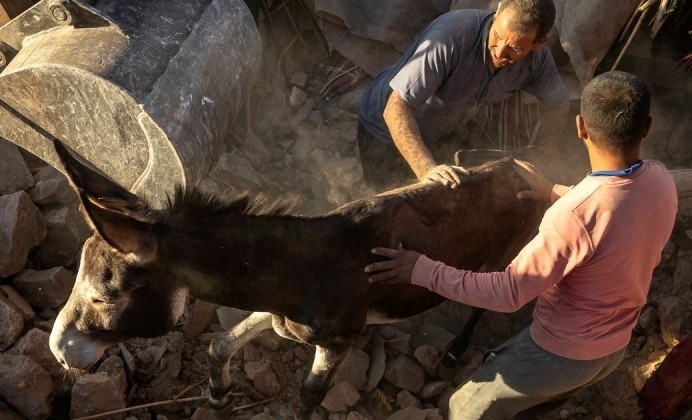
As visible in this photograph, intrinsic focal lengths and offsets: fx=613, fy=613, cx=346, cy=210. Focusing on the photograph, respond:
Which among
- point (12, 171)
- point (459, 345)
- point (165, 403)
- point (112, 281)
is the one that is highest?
point (112, 281)

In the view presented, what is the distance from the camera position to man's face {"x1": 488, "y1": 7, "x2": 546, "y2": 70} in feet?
11.3

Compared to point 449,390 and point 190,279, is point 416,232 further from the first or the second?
point 449,390

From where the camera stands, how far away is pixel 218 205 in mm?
2801

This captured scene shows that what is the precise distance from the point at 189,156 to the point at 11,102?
1153 mm

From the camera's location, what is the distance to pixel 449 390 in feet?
13.8

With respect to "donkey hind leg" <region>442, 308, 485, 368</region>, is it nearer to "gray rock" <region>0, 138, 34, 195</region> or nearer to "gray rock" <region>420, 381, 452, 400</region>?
"gray rock" <region>420, 381, 452, 400</region>

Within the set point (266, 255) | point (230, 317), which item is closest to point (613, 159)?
point (266, 255)

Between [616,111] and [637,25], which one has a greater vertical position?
[616,111]

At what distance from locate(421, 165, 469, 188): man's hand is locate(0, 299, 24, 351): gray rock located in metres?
2.61

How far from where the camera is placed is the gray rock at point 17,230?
158 inches

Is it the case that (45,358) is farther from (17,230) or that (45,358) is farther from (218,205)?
(218,205)

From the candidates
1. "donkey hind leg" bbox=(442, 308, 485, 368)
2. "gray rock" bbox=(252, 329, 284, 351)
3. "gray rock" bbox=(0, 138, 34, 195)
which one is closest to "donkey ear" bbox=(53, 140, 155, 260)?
"gray rock" bbox=(252, 329, 284, 351)

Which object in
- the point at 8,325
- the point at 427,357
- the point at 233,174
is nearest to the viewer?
the point at 8,325

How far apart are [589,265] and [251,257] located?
1462 millimetres
